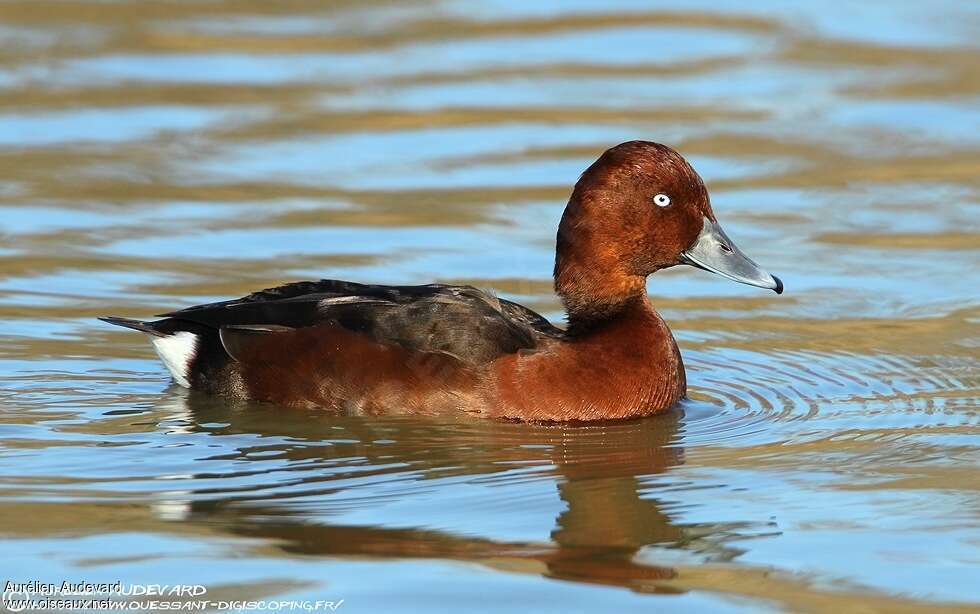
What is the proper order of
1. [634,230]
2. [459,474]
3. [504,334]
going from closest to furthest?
1. [459,474]
2. [504,334]
3. [634,230]

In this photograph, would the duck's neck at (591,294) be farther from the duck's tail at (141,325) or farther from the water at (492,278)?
the duck's tail at (141,325)

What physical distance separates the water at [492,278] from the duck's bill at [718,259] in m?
0.58

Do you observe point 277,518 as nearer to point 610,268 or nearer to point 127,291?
point 610,268

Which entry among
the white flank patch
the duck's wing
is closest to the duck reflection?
the white flank patch

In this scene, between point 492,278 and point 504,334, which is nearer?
point 504,334

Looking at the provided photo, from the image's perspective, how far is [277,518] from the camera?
6.32m

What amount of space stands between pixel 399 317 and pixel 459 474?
1.12 m

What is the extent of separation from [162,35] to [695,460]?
378 inches

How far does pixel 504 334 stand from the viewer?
25.9ft

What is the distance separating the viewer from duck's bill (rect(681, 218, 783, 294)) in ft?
27.3

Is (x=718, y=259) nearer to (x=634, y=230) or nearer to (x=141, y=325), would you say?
(x=634, y=230)

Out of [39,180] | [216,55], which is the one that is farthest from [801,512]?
[216,55]

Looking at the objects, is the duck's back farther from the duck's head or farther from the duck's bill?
the duck's bill

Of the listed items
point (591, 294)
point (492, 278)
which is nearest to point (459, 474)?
point (591, 294)
